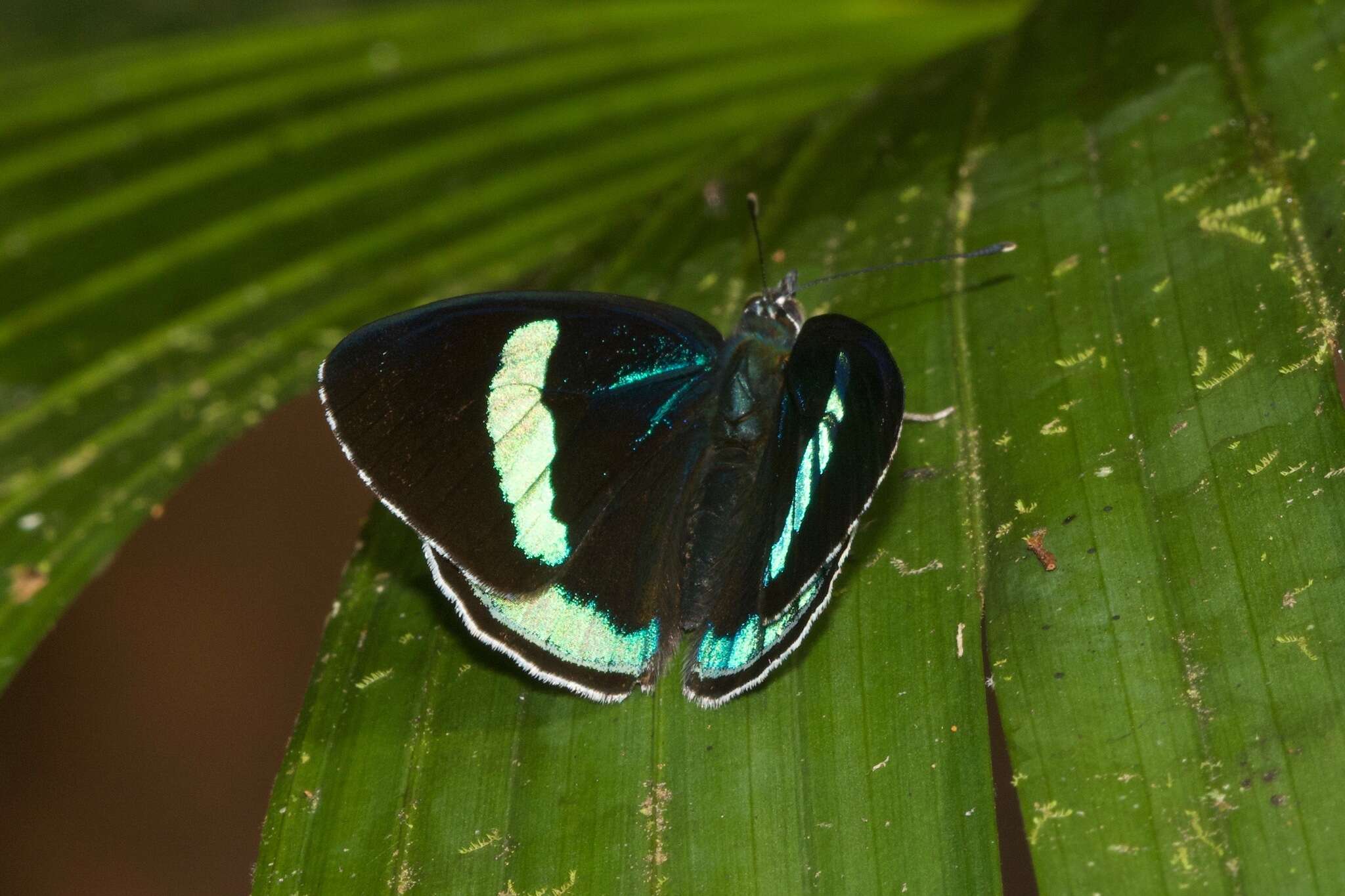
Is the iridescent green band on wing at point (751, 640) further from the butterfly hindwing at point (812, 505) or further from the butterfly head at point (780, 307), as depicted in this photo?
the butterfly head at point (780, 307)

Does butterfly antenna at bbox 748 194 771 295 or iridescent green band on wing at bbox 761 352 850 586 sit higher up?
butterfly antenna at bbox 748 194 771 295

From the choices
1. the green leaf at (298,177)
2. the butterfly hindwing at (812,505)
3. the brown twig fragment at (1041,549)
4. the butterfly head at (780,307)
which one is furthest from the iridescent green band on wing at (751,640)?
the green leaf at (298,177)

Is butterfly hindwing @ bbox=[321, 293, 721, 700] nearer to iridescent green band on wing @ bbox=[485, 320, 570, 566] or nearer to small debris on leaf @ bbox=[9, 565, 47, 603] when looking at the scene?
iridescent green band on wing @ bbox=[485, 320, 570, 566]

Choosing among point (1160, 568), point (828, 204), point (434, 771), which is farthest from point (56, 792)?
point (1160, 568)

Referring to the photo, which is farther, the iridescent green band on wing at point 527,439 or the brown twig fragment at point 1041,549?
the iridescent green band on wing at point 527,439

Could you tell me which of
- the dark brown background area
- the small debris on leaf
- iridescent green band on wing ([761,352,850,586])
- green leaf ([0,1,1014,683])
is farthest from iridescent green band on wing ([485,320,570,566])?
the dark brown background area

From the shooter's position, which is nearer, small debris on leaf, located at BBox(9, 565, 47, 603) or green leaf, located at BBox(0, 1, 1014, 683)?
small debris on leaf, located at BBox(9, 565, 47, 603)
